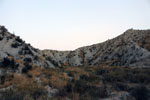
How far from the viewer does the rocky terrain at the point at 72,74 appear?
26.2 feet

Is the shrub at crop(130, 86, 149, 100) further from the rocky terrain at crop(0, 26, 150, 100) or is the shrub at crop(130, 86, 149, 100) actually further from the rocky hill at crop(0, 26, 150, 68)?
the rocky hill at crop(0, 26, 150, 68)

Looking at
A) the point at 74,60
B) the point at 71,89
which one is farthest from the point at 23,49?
the point at 74,60

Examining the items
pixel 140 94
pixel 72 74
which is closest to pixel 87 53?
pixel 72 74

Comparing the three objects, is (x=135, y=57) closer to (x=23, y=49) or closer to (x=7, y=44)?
(x=23, y=49)

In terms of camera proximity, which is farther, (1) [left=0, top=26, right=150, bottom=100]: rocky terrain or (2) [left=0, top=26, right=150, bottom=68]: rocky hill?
(2) [left=0, top=26, right=150, bottom=68]: rocky hill

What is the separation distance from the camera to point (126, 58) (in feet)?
98.7

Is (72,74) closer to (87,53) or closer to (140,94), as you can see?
(140,94)

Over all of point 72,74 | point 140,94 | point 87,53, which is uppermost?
point 87,53

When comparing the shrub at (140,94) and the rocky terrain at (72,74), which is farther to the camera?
the rocky terrain at (72,74)

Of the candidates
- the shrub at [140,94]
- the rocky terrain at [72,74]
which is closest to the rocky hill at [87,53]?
the rocky terrain at [72,74]

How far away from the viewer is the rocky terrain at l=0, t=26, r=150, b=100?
7995mm

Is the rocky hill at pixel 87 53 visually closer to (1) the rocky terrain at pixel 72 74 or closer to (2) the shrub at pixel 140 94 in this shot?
(1) the rocky terrain at pixel 72 74

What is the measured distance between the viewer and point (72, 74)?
49.7 ft

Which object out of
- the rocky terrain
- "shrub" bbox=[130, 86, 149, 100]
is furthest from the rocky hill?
"shrub" bbox=[130, 86, 149, 100]
